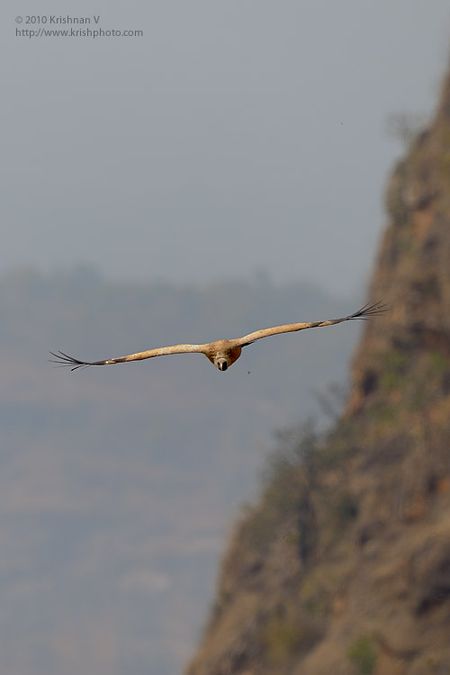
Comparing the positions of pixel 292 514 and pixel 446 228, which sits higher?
pixel 446 228

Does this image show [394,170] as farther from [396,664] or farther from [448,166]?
[396,664]

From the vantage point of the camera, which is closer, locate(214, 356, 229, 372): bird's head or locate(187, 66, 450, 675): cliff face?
locate(214, 356, 229, 372): bird's head

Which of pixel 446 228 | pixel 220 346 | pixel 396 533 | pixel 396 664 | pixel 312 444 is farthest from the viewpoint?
pixel 312 444

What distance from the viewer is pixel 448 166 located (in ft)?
320

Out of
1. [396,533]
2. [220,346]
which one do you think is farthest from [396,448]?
[220,346]

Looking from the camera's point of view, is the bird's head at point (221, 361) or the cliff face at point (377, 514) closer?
the bird's head at point (221, 361)

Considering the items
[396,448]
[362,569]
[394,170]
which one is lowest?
[362,569]

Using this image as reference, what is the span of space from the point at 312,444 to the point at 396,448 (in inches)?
472

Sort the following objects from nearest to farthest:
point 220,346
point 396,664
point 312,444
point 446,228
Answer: point 220,346
point 396,664
point 446,228
point 312,444

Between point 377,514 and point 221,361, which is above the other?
point 377,514

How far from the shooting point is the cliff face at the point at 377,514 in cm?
8081

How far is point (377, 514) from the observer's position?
90062 mm

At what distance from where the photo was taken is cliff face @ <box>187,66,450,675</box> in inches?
3182

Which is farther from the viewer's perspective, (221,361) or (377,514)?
(377,514)
